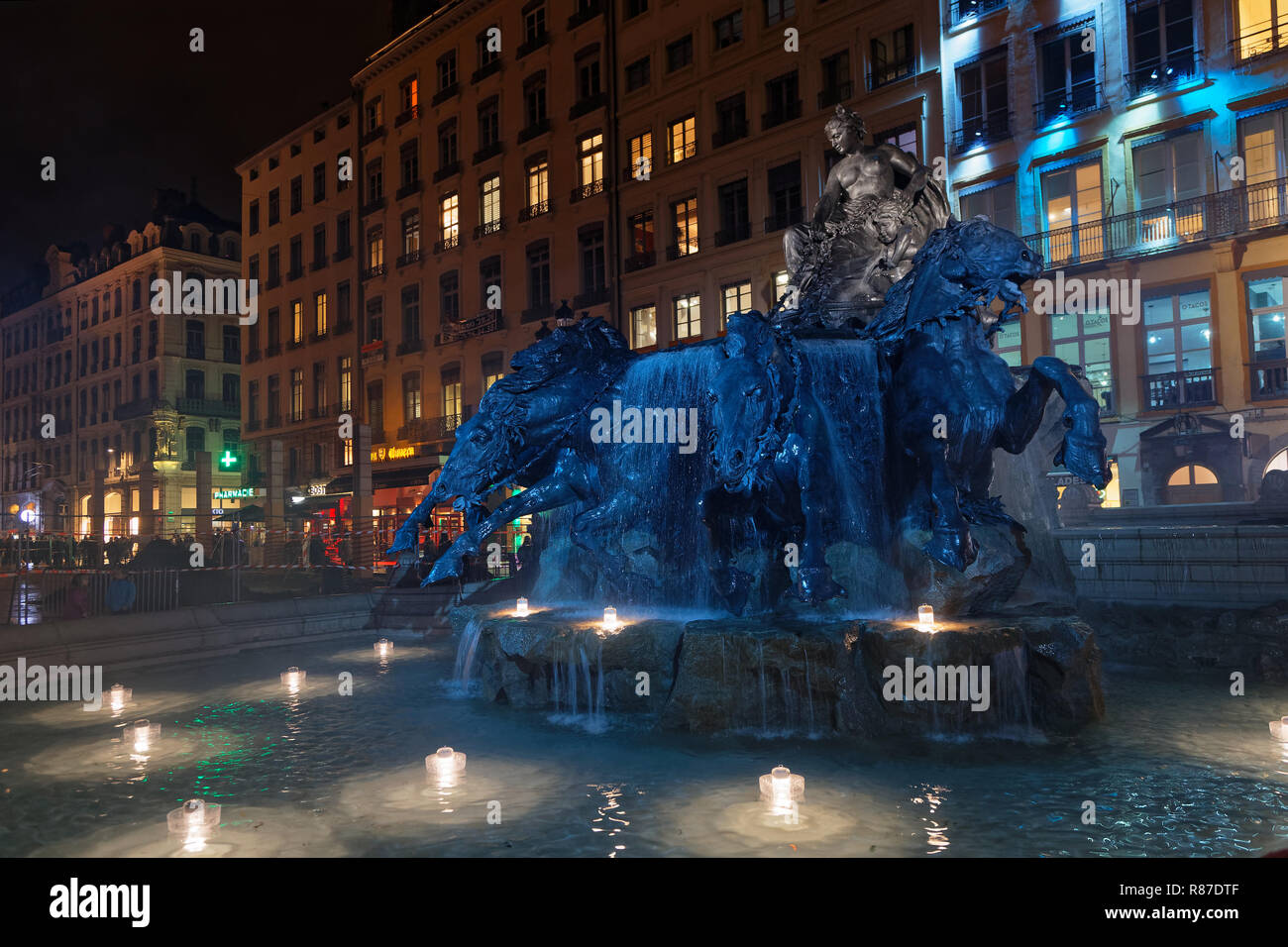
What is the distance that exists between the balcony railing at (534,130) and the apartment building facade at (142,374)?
29.3m

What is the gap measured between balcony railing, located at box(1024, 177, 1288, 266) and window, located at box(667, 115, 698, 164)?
13850mm

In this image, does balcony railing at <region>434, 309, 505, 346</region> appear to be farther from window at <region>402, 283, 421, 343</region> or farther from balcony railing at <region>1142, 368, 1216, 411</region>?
balcony railing at <region>1142, 368, 1216, 411</region>

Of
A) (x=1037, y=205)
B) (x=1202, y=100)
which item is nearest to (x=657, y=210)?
(x=1037, y=205)

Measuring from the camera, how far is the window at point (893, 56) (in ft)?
97.0

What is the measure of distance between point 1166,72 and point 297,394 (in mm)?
44704

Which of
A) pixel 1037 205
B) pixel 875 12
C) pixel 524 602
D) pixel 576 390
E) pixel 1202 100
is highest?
pixel 875 12

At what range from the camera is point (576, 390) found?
11.4m

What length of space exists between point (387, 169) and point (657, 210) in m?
20.1

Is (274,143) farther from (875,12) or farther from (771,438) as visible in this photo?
(771,438)

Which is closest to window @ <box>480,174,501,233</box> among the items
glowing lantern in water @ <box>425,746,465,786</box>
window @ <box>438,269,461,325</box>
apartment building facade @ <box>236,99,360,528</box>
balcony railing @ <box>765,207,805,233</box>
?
window @ <box>438,269,461,325</box>

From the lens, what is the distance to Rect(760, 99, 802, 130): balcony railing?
3175 cm

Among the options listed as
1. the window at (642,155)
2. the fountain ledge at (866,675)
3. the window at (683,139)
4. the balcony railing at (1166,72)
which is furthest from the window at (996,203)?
the fountain ledge at (866,675)

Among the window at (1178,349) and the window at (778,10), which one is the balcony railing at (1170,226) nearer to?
the window at (1178,349)

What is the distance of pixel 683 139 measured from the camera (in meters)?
35.7
